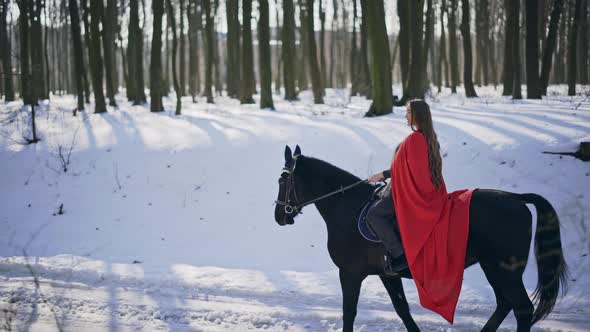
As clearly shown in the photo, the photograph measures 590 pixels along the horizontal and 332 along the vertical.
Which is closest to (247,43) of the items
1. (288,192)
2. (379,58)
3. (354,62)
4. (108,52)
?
(379,58)

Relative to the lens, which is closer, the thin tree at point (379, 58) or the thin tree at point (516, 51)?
the thin tree at point (379, 58)

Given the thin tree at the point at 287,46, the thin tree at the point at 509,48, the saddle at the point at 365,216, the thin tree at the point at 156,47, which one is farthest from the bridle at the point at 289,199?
the thin tree at the point at 287,46

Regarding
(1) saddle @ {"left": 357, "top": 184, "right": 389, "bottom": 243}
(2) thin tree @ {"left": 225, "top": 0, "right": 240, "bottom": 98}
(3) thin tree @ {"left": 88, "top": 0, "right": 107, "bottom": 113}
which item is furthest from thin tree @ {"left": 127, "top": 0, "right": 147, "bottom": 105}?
(1) saddle @ {"left": 357, "top": 184, "right": 389, "bottom": 243}

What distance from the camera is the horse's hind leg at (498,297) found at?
493 cm

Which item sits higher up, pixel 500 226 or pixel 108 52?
pixel 108 52

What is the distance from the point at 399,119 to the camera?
14008 mm

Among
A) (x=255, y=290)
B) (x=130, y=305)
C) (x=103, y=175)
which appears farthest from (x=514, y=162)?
(x=103, y=175)

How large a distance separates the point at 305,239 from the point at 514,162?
4.31 m

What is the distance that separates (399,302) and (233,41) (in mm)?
23675

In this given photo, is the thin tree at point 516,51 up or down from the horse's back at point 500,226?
up

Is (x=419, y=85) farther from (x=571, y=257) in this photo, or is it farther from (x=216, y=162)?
(x=571, y=257)

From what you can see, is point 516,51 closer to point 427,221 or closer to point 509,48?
point 509,48

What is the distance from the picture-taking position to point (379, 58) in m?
14.6

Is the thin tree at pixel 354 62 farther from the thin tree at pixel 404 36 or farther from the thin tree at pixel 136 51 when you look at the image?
the thin tree at pixel 136 51
